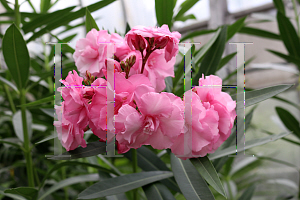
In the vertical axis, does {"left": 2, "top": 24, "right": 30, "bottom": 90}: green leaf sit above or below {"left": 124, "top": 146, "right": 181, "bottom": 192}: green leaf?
above

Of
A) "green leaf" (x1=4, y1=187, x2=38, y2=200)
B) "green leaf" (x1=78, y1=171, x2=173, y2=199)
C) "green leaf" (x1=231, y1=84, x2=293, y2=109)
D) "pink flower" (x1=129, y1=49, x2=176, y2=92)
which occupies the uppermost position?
"pink flower" (x1=129, y1=49, x2=176, y2=92)

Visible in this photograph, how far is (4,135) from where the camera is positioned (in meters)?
1.50

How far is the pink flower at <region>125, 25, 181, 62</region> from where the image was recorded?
386mm

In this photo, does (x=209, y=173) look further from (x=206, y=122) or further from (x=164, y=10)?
(x=164, y=10)

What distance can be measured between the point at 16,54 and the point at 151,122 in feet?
1.71

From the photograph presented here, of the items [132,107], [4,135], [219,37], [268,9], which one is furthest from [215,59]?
[268,9]

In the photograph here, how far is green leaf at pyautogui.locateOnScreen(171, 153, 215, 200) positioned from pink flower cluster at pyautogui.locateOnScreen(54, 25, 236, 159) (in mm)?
105

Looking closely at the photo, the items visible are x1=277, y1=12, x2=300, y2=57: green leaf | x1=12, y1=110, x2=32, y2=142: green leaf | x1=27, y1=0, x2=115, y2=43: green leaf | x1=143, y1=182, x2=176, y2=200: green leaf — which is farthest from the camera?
x1=277, y1=12, x2=300, y2=57: green leaf

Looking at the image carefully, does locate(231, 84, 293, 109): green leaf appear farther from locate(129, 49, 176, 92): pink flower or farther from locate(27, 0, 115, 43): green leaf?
locate(27, 0, 115, 43): green leaf

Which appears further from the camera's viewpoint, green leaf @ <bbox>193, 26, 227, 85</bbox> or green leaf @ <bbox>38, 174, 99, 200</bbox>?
green leaf @ <bbox>38, 174, 99, 200</bbox>

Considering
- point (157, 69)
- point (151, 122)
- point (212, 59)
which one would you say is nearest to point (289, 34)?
point (212, 59)

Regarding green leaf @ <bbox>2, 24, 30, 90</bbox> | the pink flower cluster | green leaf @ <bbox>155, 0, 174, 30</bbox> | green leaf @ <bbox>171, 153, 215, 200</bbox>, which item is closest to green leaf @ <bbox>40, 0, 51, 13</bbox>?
green leaf @ <bbox>2, 24, 30, 90</bbox>

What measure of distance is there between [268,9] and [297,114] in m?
1.13

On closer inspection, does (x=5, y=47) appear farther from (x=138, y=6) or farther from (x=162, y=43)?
(x=138, y=6)
